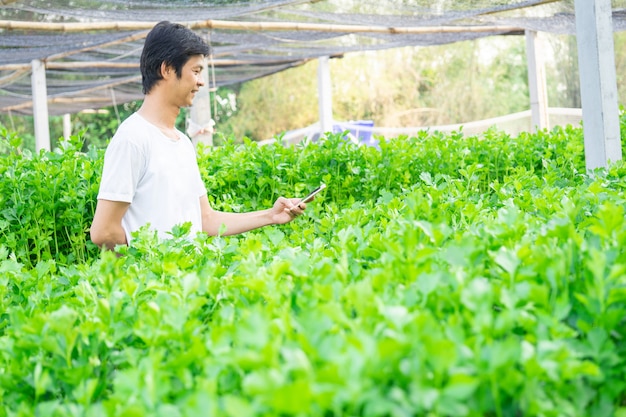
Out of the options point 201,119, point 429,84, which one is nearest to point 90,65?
point 201,119

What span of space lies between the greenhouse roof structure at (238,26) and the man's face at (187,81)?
4871 mm

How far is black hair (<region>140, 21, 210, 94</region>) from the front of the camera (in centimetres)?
339

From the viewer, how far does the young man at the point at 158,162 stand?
3223 millimetres

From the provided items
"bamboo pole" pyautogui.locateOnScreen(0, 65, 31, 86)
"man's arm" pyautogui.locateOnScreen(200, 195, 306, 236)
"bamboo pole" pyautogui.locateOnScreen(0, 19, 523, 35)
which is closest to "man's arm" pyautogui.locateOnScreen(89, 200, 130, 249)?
"man's arm" pyautogui.locateOnScreen(200, 195, 306, 236)

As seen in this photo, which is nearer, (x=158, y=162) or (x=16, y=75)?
(x=158, y=162)

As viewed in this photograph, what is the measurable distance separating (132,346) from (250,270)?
0.28m

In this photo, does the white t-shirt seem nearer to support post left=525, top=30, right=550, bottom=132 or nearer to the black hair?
the black hair

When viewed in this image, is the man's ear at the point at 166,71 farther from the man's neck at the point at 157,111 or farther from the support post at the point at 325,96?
the support post at the point at 325,96

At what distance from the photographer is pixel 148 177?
332 centimetres

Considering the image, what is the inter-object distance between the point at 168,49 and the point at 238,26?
6723mm

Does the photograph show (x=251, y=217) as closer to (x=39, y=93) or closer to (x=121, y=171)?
(x=121, y=171)

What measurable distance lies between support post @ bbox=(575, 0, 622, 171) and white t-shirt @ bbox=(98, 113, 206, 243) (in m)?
2.13

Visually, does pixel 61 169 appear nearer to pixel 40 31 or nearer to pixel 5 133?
pixel 5 133

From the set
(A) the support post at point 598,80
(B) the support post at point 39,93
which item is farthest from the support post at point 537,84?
(A) the support post at point 598,80
